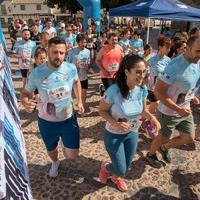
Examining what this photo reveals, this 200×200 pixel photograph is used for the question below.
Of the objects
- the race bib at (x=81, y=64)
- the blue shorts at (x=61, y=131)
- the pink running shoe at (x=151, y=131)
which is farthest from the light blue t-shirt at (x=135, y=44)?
the blue shorts at (x=61, y=131)

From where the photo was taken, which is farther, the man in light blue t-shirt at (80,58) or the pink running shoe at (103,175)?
the man in light blue t-shirt at (80,58)

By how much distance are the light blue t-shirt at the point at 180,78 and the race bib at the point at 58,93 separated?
1.22 meters

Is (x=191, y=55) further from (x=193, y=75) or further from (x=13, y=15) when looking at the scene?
(x=13, y=15)

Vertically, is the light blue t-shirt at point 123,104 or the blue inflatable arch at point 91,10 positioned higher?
the blue inflatable arch at point 91,10

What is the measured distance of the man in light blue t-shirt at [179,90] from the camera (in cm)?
296

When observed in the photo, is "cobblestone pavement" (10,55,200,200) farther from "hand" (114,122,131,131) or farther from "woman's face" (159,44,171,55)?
"woman's face" (159,44,171,55)

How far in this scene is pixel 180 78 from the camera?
9.78 feet

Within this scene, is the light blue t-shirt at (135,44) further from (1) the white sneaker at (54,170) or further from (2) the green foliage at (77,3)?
(2) the green foliage at (77,3)

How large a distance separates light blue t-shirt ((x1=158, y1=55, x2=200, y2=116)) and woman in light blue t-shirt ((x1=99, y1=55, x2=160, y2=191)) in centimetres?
39

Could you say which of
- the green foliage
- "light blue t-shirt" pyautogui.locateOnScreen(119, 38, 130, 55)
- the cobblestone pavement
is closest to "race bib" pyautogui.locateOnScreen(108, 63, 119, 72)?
the cobblestone pavement

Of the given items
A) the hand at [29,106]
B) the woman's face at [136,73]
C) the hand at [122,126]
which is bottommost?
the hand at [122,126]

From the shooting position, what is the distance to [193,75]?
9.89 feet

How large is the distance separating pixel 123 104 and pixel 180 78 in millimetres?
829

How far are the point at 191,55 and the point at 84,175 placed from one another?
2.26 m
